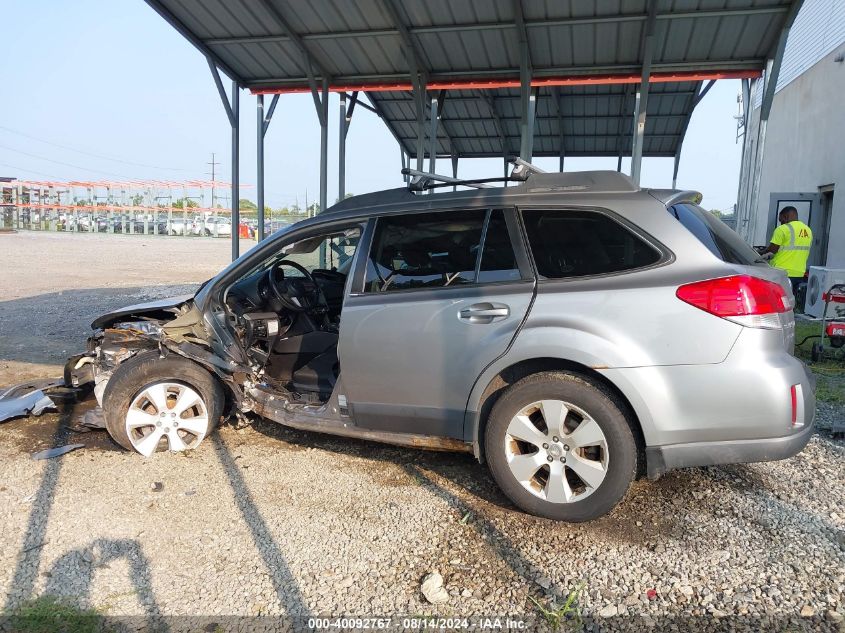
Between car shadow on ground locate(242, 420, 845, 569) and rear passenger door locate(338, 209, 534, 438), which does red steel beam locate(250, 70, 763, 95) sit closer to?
rear passenger door locate(338, 209, 534, 438)

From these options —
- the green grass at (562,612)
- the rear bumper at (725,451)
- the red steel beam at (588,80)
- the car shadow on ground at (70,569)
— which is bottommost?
the car shadow on ground at (70,569)

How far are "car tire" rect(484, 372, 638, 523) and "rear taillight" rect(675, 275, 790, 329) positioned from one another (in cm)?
63

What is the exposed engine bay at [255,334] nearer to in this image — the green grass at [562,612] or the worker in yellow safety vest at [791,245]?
the green grass at [562,612]

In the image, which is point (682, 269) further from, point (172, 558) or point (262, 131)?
point (262, 131)

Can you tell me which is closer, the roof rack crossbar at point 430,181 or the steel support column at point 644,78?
the roof rack crossbar at point 430,181

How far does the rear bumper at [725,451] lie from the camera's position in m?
3.00

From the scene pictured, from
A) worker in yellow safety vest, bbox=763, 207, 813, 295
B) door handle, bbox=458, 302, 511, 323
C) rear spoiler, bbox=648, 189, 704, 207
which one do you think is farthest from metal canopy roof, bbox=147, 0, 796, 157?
door handle, bbox=458, 302, 511, 323

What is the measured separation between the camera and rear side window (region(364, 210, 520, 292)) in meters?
→ 3.53

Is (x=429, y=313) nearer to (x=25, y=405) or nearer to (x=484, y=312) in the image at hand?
(x=484, y=312)

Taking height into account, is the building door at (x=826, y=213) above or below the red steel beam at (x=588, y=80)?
below

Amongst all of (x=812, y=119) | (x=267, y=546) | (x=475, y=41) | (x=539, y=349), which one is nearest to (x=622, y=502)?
(x=539, y=349)

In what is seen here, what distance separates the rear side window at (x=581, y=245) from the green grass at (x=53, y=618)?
2605mm

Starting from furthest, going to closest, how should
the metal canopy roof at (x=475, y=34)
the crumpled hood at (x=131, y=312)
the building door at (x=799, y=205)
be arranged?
the building door at (x=799, y=205) → the metal canopy roof at (x=475, y=34) → the crumpled hood at (x=131, y=312)

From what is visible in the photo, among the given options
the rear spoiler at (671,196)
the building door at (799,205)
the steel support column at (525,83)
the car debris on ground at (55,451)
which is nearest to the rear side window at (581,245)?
the rear spoiler at (671,196)
